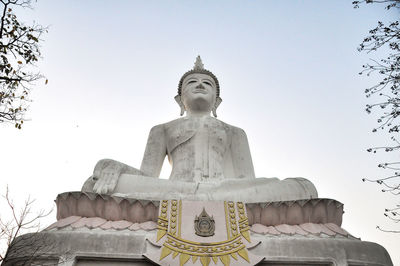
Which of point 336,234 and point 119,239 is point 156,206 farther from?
point 336,234

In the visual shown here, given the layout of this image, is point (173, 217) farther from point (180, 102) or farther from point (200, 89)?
point (180, 102)

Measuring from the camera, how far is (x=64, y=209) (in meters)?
5.40

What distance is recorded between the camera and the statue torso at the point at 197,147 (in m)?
7.25

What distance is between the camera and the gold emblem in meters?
4.87

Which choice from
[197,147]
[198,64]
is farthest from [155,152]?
[198,64]

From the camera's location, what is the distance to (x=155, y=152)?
796 centimetres

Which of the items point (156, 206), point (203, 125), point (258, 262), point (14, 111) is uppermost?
point (203, 125)

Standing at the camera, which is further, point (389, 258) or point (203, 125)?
point (203, 125)

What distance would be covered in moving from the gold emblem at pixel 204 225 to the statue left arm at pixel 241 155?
9.33ft

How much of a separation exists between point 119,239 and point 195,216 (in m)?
0.94

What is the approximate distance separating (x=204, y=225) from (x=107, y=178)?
1872 mm

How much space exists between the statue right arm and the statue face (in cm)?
86

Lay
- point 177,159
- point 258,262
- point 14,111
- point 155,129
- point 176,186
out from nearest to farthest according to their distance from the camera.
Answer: point 258,262 < point 14,111 < point 176,186 < point 177,159 < point 155,129

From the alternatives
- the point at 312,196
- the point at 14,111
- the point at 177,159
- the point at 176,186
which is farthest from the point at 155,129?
the point at 312,196
